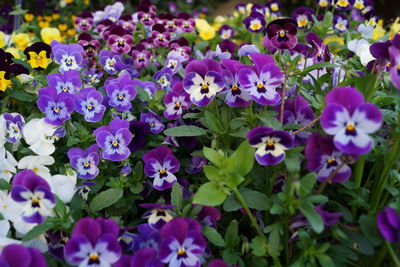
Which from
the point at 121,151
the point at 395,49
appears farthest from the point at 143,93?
the point at 395,49

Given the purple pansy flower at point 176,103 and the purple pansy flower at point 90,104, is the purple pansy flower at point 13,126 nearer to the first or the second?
the purple pansy flower at point 90,104

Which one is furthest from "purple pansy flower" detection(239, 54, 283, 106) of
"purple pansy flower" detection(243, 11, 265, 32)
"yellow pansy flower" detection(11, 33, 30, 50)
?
"yellow pansy flower" detection(11, 33, 30, 50)

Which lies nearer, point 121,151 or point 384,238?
point 384,238

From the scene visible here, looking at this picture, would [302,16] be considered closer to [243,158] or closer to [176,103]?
[176,103]

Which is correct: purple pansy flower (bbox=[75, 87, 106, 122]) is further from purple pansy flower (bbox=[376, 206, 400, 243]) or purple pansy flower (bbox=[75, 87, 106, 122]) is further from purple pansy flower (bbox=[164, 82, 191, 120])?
purple pansy flower (bbox=[376, 206, 400, 243])

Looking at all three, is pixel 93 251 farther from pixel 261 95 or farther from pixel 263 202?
pixel 261 95

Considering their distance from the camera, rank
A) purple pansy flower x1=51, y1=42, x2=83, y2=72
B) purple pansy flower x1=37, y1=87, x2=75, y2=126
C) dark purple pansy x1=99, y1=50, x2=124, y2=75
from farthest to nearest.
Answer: dark purple pansy x1=99, y1=50, x2=124, y2=75, purple pansy flower x1=51, y1=42, x2=83, y2=72, purple pansy flower x1=37, y1=87, x2=75, y2=126

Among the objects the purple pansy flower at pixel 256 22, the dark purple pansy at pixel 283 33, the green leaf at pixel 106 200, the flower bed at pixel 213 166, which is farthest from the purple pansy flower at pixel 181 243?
the purple pansy flower at pixel 256 22
